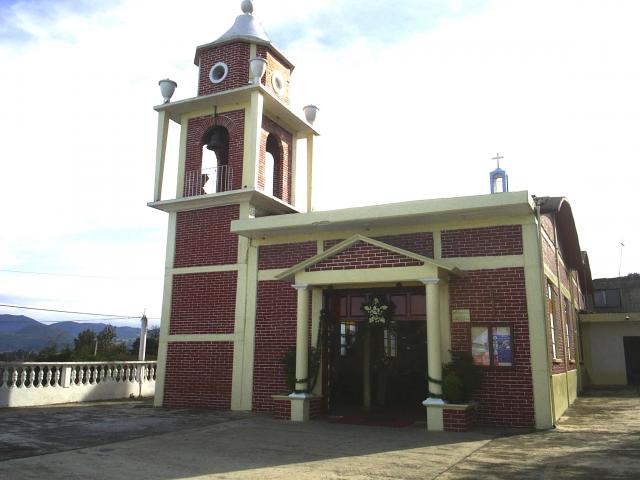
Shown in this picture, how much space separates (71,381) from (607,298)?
90.0ft

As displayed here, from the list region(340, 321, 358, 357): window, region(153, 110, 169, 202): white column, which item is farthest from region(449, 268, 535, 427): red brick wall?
region(153, 110, 169, 202): white column

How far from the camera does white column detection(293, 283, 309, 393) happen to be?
1160cm

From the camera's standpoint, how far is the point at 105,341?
35875 millimetres

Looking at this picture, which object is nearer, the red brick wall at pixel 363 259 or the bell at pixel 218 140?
the red brick wall at pixel 363 259

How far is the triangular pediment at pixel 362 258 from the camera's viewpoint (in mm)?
10805

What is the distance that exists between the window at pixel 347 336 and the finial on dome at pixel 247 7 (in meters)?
10.1

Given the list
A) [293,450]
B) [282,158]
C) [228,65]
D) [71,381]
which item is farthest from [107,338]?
[293,450]

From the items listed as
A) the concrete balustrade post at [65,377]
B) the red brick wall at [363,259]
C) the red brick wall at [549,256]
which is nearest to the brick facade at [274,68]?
the red brick wall at [363,259]

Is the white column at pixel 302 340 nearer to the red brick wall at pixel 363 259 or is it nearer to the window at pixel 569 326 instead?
the red brick wall at pixel 363 259

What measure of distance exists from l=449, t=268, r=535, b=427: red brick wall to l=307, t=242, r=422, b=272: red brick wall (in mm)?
1314

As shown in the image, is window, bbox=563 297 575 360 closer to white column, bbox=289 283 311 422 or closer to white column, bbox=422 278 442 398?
white column, bbox=422 278 442 398

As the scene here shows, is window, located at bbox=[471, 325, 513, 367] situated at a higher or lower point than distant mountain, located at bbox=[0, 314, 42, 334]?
lower

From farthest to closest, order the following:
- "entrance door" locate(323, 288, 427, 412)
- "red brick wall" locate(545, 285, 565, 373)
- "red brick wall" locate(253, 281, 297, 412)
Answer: "red brick wall" locate(545, 285, 565, 373)
"red brick wall" locate(253, 281, 297, 412)
"entrance door" locate(323, 288, 427, 412)

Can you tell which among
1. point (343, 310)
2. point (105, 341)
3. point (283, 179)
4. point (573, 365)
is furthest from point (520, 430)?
point (105, 341)
